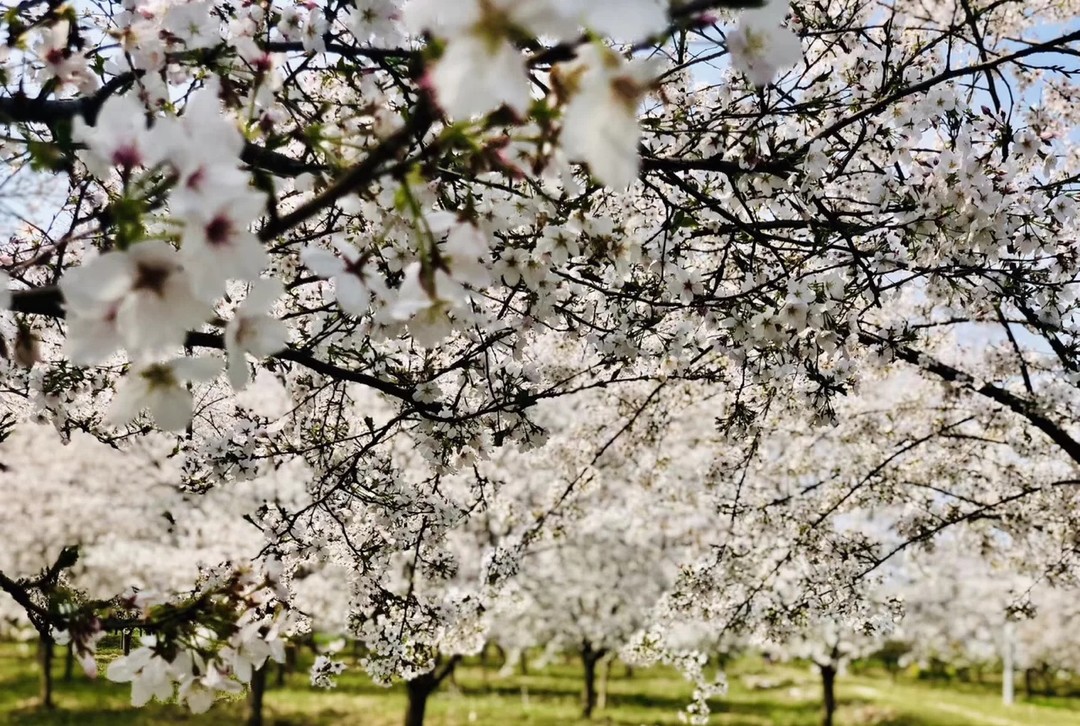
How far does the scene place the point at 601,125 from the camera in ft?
2.41

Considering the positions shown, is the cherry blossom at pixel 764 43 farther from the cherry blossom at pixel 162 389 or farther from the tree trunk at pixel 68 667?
the tree trunk at pixel 68 667

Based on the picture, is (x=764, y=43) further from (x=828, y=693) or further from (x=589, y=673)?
(x=589, y=673)

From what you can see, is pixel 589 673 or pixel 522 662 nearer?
pixel 589 673

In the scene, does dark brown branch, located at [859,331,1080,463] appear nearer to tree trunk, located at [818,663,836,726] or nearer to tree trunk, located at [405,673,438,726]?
tree trunk, located at [405,673,438,726]

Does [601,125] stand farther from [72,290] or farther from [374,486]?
[374,486]

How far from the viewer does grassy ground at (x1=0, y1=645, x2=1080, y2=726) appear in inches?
590

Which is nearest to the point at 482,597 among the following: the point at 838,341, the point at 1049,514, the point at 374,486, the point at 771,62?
the point at 374,486

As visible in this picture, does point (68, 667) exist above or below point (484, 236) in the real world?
below

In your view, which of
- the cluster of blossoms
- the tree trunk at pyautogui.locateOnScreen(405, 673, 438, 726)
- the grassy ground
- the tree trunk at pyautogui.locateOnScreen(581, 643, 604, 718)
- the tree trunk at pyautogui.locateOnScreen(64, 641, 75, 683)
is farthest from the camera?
the tree trunk at pyautogui.locateOnScreen(64, 641, 75, 683)

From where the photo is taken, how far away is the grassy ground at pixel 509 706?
15.0m

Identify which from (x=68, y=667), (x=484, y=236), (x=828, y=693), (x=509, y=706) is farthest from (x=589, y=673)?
(x=484, y=236)

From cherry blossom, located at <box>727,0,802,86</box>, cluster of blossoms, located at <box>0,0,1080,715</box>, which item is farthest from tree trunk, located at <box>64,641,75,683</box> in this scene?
cherry blossom, located at <box>727,0,802,86</box>

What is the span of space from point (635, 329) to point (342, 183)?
7.89 feet

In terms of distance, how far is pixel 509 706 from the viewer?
1838 cm
